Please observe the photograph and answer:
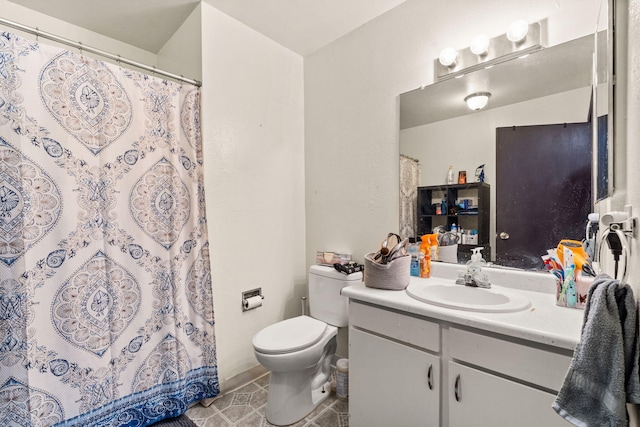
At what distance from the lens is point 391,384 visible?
123 centimetres

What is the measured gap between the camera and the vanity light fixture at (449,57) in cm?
153

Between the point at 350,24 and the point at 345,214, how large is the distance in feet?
4.35

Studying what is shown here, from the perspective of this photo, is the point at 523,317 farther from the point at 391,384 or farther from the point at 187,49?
the point at 187,49

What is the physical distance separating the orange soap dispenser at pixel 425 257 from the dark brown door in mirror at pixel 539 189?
1.10 feet

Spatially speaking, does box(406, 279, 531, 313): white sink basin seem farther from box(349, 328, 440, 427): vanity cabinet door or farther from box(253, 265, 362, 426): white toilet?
box(253, 265, 362, 426): white toilet

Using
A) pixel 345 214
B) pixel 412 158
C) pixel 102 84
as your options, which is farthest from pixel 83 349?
pixel 412 158

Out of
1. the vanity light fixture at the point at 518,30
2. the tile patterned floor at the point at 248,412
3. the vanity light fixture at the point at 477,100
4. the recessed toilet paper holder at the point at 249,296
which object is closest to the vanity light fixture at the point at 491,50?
the vanity light fixture at the point at 518,30

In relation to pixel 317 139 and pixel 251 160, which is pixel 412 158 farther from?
pixel 251 160

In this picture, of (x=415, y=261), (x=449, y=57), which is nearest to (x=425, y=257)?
(x=415, y=261)

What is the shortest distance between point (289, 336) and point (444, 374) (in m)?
0.84

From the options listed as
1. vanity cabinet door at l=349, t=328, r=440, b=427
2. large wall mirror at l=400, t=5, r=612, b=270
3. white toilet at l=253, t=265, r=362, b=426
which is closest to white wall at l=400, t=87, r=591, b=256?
large wall mirror at l=400, t=5, r=612, b=270

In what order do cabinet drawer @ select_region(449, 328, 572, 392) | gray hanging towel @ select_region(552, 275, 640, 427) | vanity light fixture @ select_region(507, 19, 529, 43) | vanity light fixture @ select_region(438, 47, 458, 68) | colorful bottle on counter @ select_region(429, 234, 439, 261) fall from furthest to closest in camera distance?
colorful bottle on counter @ select_region(429, 234, 439, 261)
vanity light fixture @ select_region(438, 47, 458, 68)
vanity light fixture @ select_region(507, 19, 529, 43)
cabinet drawer @ select_region(449, 328, 572, 392)
gray hanging towel @ select_region(552, 275, 640, 427)

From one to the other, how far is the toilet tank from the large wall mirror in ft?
1.95

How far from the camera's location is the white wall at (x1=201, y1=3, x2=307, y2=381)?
1.82 m
